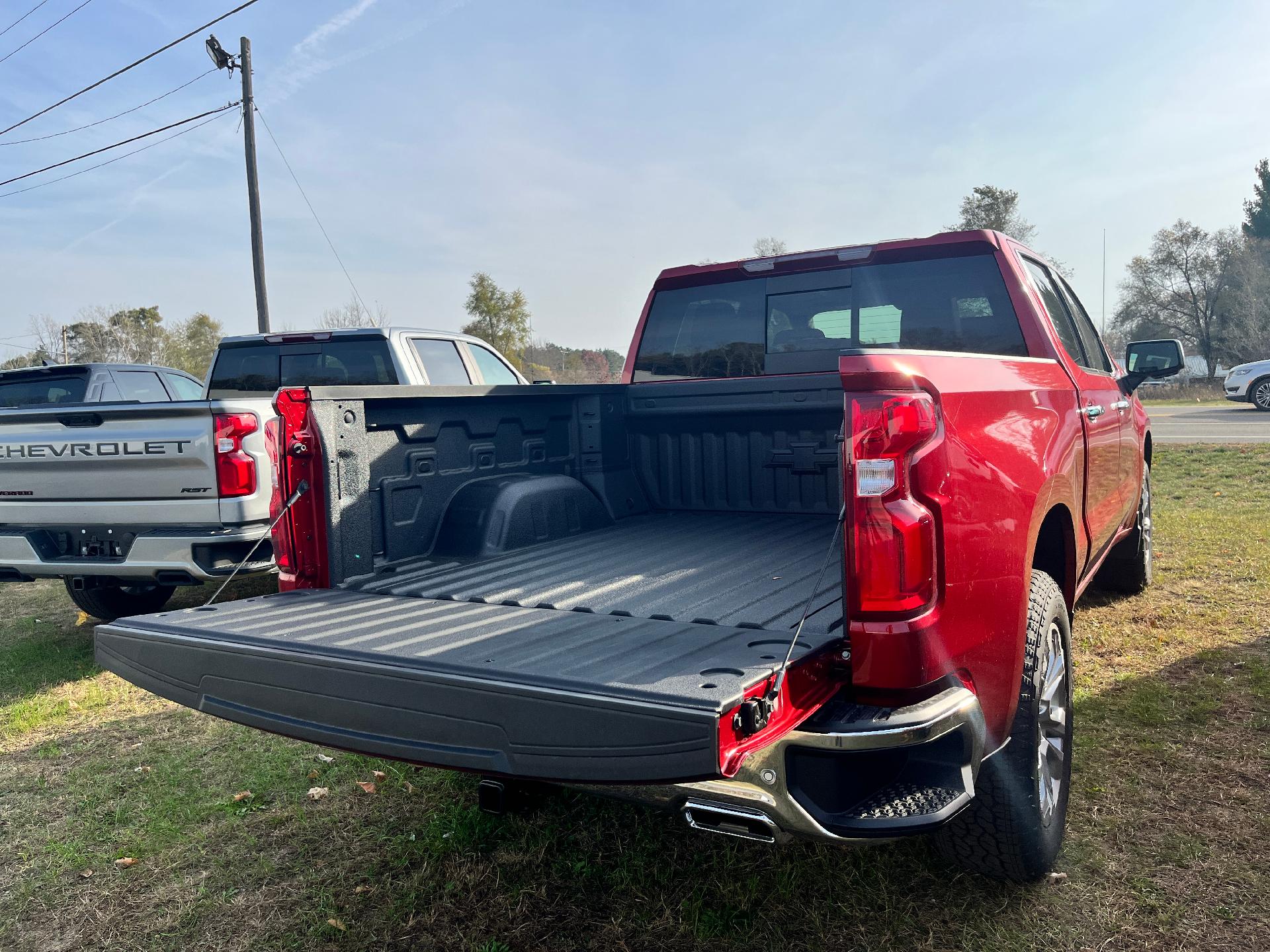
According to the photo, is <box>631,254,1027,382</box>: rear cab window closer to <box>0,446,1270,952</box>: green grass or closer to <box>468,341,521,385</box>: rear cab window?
<box>0,446,1270,952</box>: green grass

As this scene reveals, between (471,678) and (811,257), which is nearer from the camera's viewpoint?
(471,678)

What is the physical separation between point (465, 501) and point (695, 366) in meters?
1.61

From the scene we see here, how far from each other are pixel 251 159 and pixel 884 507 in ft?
61.6

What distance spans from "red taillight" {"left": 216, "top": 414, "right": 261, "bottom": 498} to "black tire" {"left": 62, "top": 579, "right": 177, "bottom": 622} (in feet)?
4.87

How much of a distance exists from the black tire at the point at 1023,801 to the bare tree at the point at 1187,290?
2358 inches

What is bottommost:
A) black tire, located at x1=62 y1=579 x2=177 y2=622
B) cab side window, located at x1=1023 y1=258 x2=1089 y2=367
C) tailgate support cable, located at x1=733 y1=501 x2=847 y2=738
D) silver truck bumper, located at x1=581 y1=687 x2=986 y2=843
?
black tire, located at x1=62 y1=579 x2=177 y2=622

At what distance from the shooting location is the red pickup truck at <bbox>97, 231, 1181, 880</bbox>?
1.85m

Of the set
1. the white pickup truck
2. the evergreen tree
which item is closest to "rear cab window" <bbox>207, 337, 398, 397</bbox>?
the white pickup truck

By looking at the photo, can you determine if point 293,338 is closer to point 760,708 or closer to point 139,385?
point 139,385

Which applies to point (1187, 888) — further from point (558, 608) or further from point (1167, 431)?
point (1167, 431)

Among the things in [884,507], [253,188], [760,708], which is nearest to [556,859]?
[760,708]

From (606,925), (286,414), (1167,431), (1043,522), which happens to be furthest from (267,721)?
(1167,431)

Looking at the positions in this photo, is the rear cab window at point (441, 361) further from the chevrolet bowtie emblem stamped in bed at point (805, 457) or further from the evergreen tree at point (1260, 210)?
the evergreen tree at point (1260, 210)

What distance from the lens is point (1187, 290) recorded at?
55594mm
